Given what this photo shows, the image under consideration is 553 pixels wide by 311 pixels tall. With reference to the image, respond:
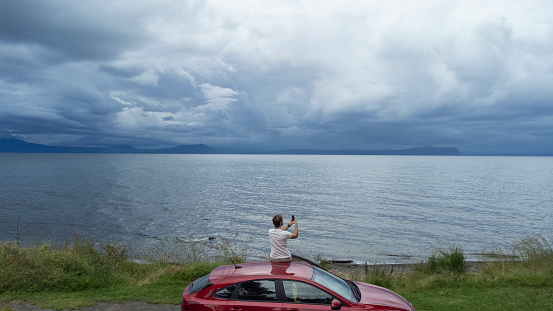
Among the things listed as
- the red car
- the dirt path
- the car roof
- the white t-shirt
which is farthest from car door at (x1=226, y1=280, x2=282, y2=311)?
the dirt path

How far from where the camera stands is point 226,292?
7.04 meters

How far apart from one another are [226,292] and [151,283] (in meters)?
6.58

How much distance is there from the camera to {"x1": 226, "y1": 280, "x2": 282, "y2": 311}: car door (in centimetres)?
683

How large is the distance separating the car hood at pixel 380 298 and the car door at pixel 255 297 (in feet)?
5.72

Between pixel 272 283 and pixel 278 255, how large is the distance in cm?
230

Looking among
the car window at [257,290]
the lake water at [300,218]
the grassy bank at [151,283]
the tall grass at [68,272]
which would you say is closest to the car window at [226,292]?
the car window at [257,290]

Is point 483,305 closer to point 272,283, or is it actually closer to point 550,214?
point 272,283

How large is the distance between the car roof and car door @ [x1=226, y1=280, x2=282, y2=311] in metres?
0.18

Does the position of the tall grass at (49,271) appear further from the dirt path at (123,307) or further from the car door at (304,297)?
the car door at (304,297)

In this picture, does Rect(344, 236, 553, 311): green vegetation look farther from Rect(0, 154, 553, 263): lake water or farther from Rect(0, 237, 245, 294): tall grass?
Rect(0, 154, 553, 263): lake water

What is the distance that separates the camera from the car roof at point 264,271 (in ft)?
23.6

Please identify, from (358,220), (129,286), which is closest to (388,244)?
(358,220)

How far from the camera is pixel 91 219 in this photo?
35656mm

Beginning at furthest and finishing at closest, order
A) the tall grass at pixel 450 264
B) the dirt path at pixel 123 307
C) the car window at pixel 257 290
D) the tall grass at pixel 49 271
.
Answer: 1. the tall grass at pixel 450 264
2. the tall grass at pixel 49 271
3. the dirt path at pixel 123 307
4. the car window at pixel 257 290
